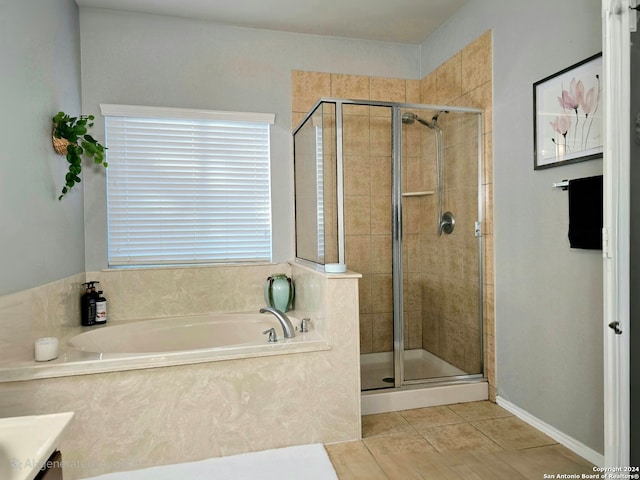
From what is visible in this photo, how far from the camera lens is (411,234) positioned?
2791mm

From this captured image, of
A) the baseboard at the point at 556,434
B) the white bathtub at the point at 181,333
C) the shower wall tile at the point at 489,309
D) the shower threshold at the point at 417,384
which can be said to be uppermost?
the shower wall tile at the point at 489,309

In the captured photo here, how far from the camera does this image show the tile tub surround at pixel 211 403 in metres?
1.98

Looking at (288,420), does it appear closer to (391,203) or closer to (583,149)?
(391,203)

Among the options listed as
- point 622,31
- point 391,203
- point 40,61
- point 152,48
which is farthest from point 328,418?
point 152,48

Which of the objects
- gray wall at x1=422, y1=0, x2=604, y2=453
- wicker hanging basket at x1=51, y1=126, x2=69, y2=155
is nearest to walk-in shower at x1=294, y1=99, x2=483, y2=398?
gray wall at x1=422, y1=0, x2=604, y2=453

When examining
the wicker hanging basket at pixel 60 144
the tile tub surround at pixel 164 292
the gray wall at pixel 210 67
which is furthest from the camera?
the gray wall at pixel 210 67

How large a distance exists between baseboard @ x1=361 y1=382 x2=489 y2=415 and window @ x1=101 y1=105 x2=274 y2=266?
53.4 inches

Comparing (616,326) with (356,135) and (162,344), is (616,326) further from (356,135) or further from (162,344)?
(162,344)

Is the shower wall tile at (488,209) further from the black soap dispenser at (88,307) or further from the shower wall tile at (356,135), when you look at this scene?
the black soap dispenser at (88,307)

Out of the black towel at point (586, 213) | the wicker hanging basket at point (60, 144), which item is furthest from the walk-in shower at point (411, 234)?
the wicker hanging basket at point (60, 144)

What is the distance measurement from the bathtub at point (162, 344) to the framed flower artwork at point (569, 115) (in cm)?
161

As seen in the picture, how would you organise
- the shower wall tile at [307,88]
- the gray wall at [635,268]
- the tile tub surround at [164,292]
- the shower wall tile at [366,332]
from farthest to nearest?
the shower wall tile at [307,88], the shower wall tile at [366,332], the tile tub surround at [164,292], the gray wall at [635,268]

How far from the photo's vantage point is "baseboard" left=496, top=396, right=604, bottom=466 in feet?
6.76

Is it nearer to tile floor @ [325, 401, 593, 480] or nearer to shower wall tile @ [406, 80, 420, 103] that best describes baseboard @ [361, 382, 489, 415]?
tile floor @ [325, 401, 593, 480]
